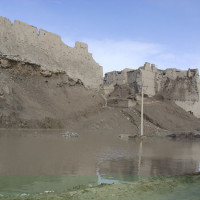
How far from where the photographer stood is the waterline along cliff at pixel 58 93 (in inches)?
632

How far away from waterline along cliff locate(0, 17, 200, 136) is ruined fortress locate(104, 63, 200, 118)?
3.14 metres

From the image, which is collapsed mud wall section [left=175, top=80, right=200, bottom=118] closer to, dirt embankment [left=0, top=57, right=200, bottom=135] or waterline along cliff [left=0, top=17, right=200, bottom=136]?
waterline along cliff [left=0, top=17, right=200, bottom=136]

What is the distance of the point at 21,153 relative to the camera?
7367mm

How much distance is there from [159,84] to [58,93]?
19855mm

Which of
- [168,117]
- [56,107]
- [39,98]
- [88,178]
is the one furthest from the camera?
[168,117]

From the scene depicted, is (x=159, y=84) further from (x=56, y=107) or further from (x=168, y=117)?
(x=56, y=107)

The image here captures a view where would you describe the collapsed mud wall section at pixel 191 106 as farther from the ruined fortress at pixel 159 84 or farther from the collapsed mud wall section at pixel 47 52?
the collapsed mud wall section at pixel 47 52

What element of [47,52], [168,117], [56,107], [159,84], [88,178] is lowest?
[88,178]

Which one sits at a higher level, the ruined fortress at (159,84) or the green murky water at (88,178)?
the ruined fortress at (159,84)

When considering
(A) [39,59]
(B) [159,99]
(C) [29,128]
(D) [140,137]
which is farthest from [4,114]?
(B) [159,99]

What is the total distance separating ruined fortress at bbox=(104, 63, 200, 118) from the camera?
3259 cm

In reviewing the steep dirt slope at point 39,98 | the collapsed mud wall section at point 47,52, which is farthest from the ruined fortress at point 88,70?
the steep dirt slope at point 39,98

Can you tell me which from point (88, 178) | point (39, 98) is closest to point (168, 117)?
point (39, 98)

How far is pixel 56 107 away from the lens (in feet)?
60.3
